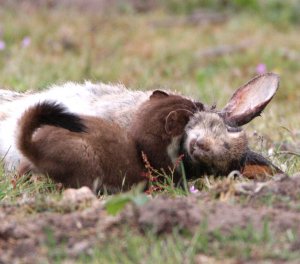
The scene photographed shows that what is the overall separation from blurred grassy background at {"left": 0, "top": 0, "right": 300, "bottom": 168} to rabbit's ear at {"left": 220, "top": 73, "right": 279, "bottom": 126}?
2.49m

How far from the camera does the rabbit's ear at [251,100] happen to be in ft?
18.5

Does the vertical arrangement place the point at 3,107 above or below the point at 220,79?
above

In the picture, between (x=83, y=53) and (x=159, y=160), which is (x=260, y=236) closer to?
(x=159, y=160)

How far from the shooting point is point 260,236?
382 centimetres

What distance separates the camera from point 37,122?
16.2 ft

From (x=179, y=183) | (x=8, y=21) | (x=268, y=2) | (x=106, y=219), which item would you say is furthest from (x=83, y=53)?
(x=106, y=219)

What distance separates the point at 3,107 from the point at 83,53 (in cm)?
528

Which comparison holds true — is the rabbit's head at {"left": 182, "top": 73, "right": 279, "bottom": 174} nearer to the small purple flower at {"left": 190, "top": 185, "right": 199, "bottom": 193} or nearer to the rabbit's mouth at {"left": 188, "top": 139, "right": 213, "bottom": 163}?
the rabbit's mouth at {"left": 188, "top": 139, "right": 213, "bottom": 163}

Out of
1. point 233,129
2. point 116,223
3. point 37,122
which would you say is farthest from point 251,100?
point 116,223

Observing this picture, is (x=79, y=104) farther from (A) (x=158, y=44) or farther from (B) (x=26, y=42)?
(A) (x=158, y=44)

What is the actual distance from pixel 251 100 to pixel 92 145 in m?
1.27

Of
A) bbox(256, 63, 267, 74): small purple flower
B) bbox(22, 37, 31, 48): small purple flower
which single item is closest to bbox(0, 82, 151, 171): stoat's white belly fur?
bbox(256, 63, 267, 74): small purple flower

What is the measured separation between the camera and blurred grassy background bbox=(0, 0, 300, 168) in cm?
1013

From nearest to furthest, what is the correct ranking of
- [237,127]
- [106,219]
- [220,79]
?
[106,219]
[237,127]
[220,79]
